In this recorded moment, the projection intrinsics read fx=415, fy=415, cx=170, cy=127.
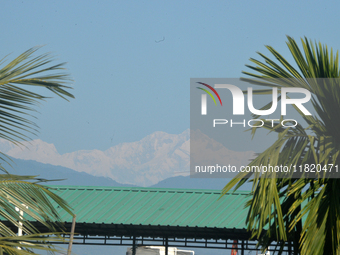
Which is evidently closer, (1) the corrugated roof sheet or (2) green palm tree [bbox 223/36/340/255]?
(2) green palm tree [bbox 223/36/340/255]

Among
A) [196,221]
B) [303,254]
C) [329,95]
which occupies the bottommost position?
[303,254]

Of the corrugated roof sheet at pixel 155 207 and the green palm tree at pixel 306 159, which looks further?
the corrugated roof sheet at pixel 155 207

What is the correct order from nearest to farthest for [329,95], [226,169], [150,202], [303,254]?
[303,254] → [329,95] → [226,169] → [150,202]

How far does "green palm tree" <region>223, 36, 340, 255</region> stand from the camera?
20.2 feet

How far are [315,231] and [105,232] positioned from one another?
1588cm

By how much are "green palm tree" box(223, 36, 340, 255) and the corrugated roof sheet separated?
31.2ft

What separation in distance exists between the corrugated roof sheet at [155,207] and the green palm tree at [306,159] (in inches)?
375

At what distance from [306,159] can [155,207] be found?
38.6ft

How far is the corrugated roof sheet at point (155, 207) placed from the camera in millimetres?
16734

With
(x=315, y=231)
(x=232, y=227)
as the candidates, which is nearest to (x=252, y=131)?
(x=315, y=231)

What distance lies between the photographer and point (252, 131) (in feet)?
22.9

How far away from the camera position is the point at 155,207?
1766 centimetres

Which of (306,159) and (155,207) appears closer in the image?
(306,159)

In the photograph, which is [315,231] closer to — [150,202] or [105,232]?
[150,202]
